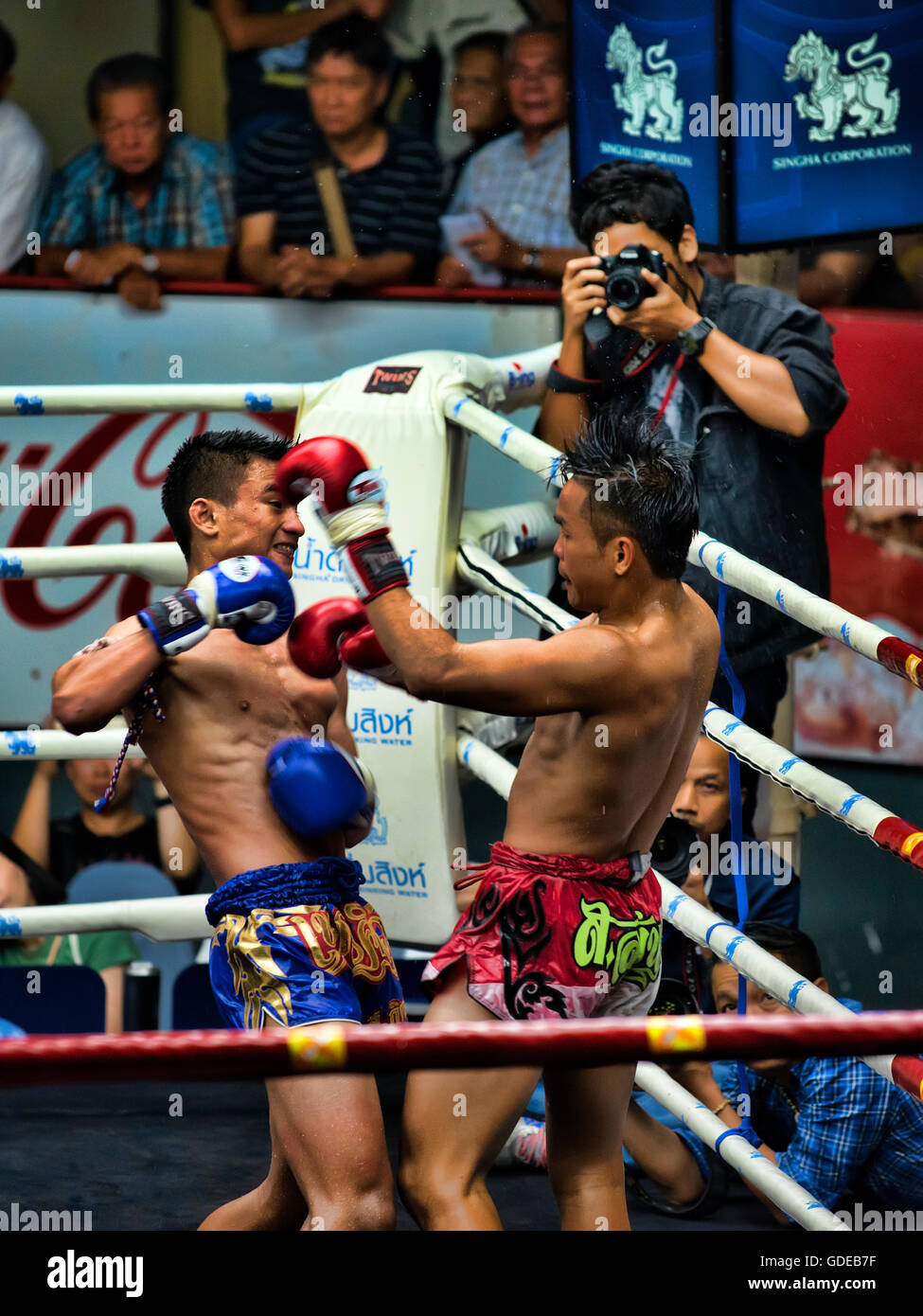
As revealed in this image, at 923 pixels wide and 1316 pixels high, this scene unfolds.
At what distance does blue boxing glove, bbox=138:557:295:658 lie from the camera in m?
2.12

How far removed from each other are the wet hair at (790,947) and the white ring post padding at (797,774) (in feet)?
2.30

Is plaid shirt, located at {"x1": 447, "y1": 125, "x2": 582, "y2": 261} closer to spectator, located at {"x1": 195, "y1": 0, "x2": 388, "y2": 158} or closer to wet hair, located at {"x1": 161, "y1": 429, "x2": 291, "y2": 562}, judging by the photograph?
spectator, located at {"x1": 195, "y1": 0, "x2": 388, "y2": 158}

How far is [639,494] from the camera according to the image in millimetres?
2107

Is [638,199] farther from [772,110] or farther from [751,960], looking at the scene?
[751,960]

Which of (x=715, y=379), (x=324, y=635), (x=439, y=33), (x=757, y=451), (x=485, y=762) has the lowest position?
(x=485, y=762)

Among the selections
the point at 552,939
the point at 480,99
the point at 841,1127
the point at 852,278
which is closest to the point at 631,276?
the point at 852,278

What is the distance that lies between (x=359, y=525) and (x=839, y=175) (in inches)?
79.2

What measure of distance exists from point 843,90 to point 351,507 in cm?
210

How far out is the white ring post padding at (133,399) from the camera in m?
2.99

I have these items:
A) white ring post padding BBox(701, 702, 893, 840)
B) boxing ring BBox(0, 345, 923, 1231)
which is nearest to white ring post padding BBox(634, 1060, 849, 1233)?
boxing ring BBox(0, 345, 923, 1231)

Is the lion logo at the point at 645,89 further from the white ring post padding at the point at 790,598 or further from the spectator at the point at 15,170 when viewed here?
the spectator at the point at 15,170

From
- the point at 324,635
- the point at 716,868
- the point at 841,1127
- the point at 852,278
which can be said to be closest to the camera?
the point at 324,635

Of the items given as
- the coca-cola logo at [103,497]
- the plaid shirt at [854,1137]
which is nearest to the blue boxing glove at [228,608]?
the plaid shirt at [854,1137]
